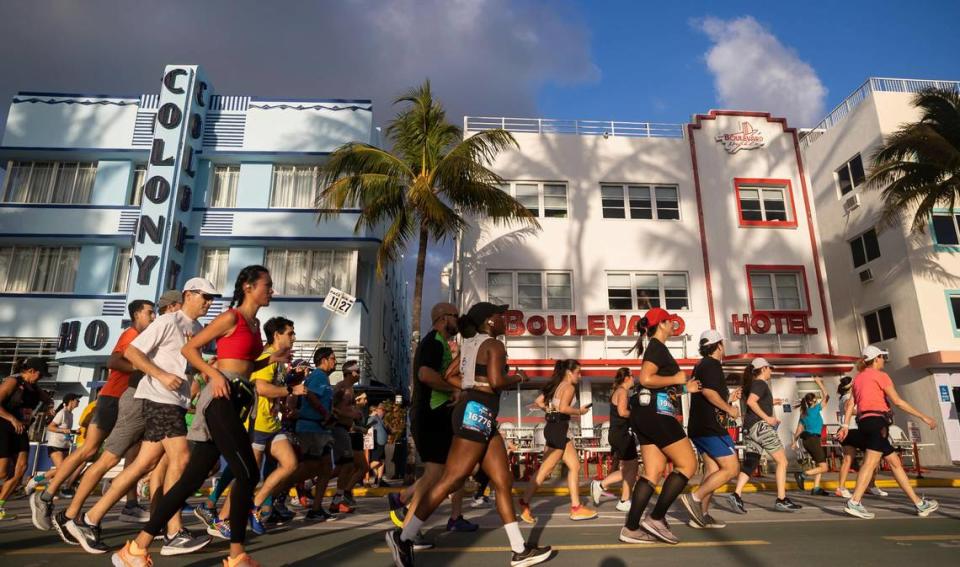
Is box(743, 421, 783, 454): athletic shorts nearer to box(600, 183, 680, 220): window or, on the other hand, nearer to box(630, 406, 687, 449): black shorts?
box(630, 406, 687, 449): black shorts

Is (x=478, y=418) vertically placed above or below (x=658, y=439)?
above

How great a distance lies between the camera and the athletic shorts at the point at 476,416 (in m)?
4.32

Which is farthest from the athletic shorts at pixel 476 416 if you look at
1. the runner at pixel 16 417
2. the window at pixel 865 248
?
the window at pixel 865 248

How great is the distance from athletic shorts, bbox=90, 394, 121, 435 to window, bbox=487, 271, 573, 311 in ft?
45.4

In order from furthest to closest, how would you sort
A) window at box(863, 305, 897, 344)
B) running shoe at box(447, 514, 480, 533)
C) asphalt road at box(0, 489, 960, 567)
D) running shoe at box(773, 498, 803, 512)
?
window at box(863, 305, 897, 344)
running shoe at box(773, 498, 803, 512)
running shoe at box(447, 514, 480, 533)
asphalt road at box(0, 489, 960, 567)

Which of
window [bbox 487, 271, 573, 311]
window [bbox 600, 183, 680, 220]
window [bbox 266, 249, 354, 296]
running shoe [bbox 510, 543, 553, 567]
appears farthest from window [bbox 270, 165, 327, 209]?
running shoe [bbox 510, 543, 553, 567]

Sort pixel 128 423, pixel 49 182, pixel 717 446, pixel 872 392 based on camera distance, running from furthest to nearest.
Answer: pixel 49 182
pixel 872 392
pixel 717 446
pixel 128 423

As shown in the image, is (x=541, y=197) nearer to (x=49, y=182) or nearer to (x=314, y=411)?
(x=314, y=411)

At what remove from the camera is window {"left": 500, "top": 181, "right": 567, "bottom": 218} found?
20.2 meters

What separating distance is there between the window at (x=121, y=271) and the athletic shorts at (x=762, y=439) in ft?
62.2

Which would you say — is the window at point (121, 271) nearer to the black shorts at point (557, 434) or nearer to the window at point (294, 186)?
the window at point (294, 186)

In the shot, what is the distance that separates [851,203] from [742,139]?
5.84m

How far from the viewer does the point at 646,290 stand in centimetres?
1970

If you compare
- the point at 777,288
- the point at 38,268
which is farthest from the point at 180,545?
the point at 777,288
